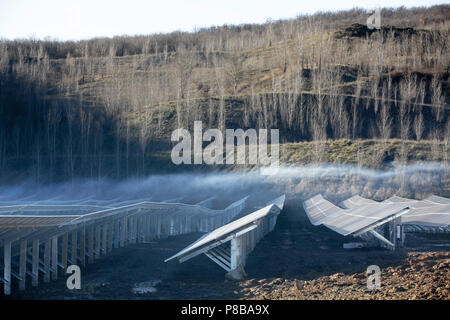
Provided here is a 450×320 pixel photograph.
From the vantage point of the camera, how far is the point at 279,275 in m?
19.7

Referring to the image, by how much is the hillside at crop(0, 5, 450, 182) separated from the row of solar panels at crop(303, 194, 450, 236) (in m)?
24.5

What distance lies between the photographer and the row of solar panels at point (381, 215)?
2388cm

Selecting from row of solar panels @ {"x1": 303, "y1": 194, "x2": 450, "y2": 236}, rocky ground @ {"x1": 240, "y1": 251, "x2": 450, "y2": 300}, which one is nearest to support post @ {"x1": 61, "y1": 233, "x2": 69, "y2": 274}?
rocky ground @ {"x1": 240, "y1": 251, "x2": 450, "y2": 300}

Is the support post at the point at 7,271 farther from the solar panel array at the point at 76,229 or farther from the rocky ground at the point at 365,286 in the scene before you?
the rocky ground at the point at 365,286

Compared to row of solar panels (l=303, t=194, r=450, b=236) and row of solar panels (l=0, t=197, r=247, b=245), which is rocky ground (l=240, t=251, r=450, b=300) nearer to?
row of solar panels (l=303, t=194, r=450, b=236)

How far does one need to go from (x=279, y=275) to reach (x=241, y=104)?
62801 mm

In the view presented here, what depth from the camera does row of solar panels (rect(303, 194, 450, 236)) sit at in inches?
940

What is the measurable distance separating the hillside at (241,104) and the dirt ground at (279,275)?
37.6m

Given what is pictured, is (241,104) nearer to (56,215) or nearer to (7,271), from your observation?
(56,215)

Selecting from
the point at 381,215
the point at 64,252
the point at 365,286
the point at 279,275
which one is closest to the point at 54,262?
the point at 64,252

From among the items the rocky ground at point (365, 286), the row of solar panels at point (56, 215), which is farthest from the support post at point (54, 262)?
the rocky ground at point (365, 286)

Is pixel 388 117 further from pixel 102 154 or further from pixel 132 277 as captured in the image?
pixel 132 277
